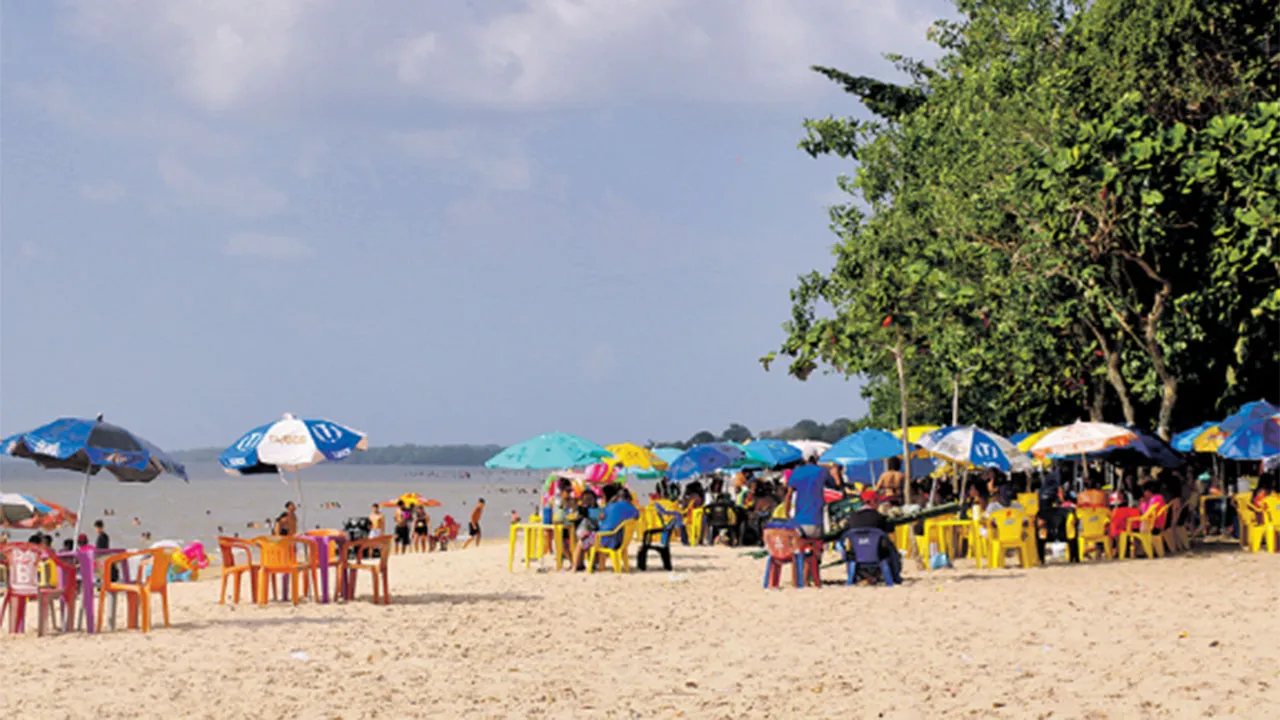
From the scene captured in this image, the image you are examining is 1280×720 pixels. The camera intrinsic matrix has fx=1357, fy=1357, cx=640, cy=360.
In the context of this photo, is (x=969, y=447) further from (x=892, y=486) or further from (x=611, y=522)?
(x=611, y=522)

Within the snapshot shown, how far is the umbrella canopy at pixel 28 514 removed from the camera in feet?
66.2

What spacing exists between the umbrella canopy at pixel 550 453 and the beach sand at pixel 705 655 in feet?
14.1

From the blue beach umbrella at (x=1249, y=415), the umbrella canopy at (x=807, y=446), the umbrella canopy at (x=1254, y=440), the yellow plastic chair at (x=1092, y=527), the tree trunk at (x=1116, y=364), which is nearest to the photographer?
the umbrella canopy at (x=1254, y=440)

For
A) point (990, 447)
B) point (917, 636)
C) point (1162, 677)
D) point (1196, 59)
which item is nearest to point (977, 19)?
point (1196, 59)

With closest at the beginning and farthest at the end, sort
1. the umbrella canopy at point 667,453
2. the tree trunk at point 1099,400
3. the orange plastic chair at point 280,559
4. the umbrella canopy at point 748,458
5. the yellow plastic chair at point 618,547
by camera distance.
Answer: the orange plastic chair at point 280,559
the yellow plastic chair at point 618,547
the umbrella canopy at point 748,458
the tree trunk at point 1099,400
the umbrella canopy at point 667,453

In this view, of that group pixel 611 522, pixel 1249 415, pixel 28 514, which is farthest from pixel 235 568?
pixel 1249 415

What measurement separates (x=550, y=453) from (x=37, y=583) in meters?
8.85

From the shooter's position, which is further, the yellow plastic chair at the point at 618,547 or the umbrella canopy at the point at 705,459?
the umbrella canopy at the point at 705,459

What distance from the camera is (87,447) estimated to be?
12.5m

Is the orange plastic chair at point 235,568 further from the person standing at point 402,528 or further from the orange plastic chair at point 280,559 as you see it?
the person standing at point 402,528

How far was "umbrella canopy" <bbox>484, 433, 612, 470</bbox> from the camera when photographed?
19125 mm

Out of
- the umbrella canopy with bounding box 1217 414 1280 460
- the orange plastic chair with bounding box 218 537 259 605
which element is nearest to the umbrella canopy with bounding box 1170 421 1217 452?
the umbrella canopy with bounding box 1217 414 1280 460

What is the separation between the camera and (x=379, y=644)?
10609 mm

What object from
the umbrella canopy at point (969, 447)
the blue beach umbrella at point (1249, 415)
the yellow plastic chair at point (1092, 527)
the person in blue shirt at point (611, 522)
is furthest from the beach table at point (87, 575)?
the blue beach umbrella at point (1249, 415)
